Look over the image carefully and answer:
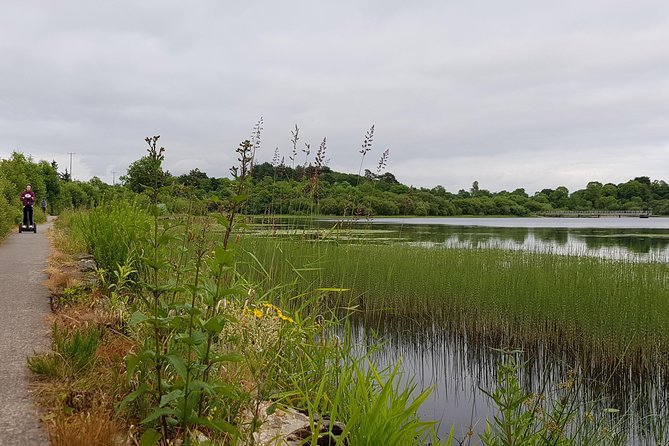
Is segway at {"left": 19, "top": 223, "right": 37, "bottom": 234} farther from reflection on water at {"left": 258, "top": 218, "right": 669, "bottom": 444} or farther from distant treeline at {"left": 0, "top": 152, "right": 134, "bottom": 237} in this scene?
reflection on water at {"left": 258, "top": 218, "right": 669, "bottom": 444}

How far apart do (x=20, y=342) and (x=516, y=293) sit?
737cm

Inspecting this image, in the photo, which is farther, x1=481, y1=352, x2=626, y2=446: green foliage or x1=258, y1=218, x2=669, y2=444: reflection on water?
x1=258, y1=218, x2=669, y2=444: reflection on water

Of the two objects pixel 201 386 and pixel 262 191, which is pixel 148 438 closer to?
pixel 201 386

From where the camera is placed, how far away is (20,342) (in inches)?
131

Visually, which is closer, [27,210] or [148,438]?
[148,438]

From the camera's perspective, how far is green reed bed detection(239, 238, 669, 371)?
6473mm

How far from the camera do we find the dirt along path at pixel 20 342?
2180mm

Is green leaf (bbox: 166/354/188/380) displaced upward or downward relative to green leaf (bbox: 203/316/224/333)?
downward

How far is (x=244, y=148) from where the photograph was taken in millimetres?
2072

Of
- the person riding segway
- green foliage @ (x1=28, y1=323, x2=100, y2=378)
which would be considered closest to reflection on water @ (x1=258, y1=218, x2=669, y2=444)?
green foliage @ (x1=28, y1=323, x2=100, y2=378)

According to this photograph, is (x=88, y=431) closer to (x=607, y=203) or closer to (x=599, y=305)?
(x=599, y=305)

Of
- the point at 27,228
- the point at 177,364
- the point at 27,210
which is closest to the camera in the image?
the point at 177,364

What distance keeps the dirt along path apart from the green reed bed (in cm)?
224

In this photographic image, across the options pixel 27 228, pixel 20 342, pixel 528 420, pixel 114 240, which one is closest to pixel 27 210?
pixel 27 228
